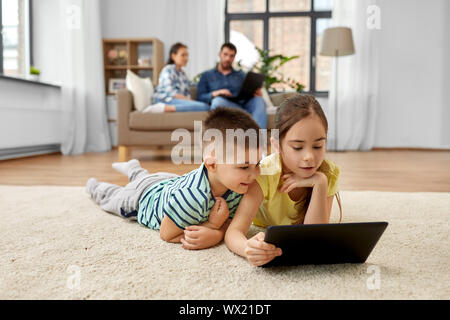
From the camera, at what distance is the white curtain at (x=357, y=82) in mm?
4469

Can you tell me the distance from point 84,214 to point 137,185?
21 cm

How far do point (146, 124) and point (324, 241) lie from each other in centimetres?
250

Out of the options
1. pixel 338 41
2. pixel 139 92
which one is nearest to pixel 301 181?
pixel 139 92

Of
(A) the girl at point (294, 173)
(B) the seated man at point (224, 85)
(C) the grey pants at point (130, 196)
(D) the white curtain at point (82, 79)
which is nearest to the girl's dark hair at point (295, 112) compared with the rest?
(A) the girl at point (294, 173)

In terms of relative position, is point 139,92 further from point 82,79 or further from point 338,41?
point 338,41

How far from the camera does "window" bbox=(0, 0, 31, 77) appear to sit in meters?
3.55

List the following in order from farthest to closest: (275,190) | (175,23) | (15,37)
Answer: (175,23) → (15,37) → (275,190)

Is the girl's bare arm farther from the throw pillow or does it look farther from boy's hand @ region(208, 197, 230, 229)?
the throw pillow

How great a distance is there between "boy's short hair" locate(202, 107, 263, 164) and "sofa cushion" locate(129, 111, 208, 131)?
7.22 feet

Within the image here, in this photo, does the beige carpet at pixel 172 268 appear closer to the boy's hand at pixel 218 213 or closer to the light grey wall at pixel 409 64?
the boy's hand at pixel 218 213

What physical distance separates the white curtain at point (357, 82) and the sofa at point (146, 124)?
1.79 meters

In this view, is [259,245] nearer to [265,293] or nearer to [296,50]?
[265,293]

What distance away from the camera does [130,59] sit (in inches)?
183

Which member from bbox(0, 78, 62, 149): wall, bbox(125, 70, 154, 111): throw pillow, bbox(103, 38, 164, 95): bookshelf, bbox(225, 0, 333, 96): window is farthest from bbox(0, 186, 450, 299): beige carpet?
bbox(225, 0, 333, 96): window
